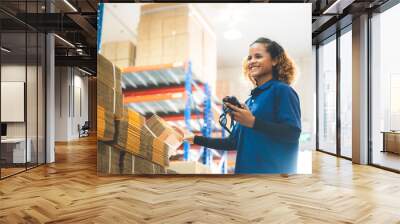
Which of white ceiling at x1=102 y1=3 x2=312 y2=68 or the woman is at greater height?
white ceiling at x1=102 y1=3 x2=312 y2=68

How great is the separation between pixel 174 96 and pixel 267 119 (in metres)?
1.42

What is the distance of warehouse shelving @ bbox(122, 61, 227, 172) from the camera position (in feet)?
18.2

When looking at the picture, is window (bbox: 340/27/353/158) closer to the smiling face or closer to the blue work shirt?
the blue work shirt

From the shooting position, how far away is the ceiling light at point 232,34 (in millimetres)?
5566

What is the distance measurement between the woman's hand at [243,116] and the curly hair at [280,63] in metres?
0.44

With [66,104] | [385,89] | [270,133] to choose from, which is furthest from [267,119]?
[66,104]

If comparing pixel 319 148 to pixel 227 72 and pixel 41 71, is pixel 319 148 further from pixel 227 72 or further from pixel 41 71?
pixel 41 71

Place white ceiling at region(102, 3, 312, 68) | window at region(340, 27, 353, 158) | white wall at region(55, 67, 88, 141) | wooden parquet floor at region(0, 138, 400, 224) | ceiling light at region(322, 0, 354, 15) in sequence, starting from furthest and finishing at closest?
white wall at region(55, 67, 88, 141) < window at region(340, 27, 353, 158) < ceiling light at region(322, 0, 354, 15) < white ceiling at region(102, 3, 312, 68) < wooden parquet floor at region(0, 138, 400, 224)

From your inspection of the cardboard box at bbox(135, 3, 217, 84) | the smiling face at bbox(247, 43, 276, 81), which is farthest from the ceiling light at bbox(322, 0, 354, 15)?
the cardboard box at bbox(135, 3, 217, 84)

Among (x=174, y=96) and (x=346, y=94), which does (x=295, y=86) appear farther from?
(x=346, y=94)

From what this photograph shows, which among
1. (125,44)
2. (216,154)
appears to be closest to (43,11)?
(125,44)

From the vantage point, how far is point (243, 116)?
5539mm

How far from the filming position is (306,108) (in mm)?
5637

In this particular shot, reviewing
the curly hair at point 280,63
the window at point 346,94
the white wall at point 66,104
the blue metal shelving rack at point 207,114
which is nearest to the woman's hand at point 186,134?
the blue metal shelving rack at point 207,114
